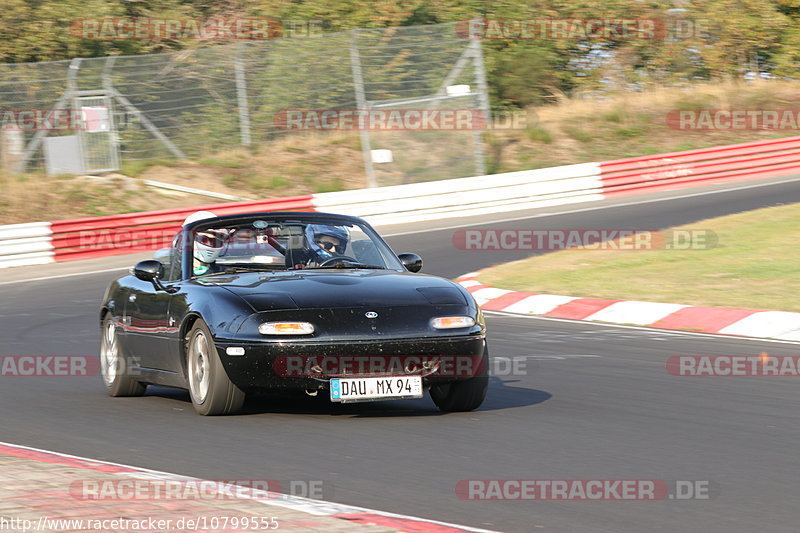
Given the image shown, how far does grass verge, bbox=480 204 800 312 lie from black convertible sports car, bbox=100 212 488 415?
5.80 meters

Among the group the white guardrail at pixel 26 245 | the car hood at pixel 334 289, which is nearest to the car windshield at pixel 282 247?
the car hood at pixel 334 289

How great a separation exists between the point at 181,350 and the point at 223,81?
63.5 ft

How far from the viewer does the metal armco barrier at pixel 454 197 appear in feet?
69.6

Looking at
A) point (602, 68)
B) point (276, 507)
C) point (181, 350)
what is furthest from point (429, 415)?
point (602, 68)

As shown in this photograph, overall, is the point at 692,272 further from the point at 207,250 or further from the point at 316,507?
the point at 316,507

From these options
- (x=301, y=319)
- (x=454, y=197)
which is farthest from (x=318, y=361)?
(x=454, y=197)

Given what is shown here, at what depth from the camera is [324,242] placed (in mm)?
8617

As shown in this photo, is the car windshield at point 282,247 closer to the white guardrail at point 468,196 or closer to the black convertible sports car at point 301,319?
the black convertible sports car at point 301,319

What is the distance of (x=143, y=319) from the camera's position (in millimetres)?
8859

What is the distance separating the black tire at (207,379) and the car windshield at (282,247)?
72cm

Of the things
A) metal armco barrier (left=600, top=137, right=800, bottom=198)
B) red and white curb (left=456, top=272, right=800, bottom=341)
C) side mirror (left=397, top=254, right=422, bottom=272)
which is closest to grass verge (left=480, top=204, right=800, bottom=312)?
red and white curb (left=456, top=272, right=800, bottom=341)

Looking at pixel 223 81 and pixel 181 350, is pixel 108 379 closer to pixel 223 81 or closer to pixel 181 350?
pixel 181 350

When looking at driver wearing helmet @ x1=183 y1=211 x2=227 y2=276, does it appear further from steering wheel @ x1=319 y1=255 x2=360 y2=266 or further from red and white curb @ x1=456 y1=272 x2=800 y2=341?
red and white curb @ x1=456 y1=272 x2=800 y2=341

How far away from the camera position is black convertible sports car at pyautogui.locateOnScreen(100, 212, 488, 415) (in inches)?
290
